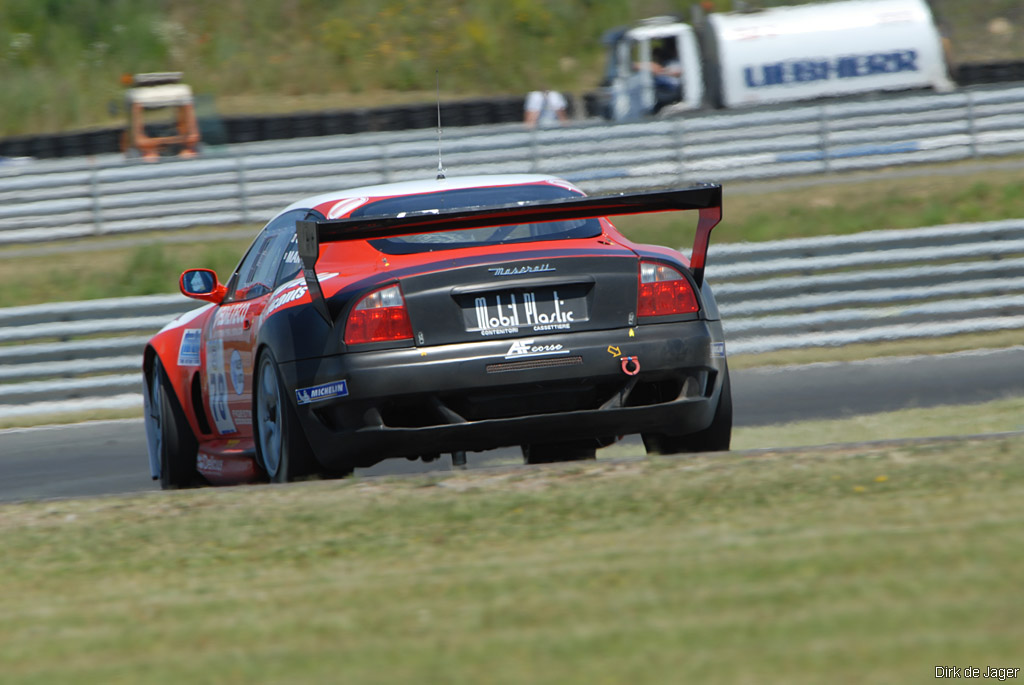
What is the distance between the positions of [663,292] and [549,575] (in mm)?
2108

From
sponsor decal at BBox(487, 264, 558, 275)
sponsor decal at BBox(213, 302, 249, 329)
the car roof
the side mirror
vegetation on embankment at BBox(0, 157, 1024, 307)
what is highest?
the car roof

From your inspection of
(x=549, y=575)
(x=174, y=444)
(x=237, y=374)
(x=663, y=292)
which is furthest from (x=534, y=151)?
(x=549, y=575)

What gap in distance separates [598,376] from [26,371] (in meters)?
7.54

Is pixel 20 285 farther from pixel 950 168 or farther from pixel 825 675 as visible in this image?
pixel 825 675

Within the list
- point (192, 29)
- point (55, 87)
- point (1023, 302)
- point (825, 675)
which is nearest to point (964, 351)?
point (1023, 302)

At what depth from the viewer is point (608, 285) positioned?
5.83 metres

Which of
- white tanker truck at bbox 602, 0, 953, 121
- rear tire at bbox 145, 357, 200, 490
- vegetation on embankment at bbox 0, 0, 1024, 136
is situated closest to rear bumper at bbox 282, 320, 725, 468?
rear tire at bbox 145, 357, 200, 490

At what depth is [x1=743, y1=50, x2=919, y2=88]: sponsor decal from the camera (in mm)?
26281

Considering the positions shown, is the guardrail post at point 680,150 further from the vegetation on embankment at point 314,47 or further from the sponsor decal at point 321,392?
the vegetation on embankment at point 314,47

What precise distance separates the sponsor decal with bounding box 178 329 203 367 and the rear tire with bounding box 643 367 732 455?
233 cm

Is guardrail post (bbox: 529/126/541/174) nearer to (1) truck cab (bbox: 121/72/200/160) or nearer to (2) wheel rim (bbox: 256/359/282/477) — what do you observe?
(1) truck cab (bbox: 121/72/200/160)

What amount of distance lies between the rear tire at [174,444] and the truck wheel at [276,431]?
998mm

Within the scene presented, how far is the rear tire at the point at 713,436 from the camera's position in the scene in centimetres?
629

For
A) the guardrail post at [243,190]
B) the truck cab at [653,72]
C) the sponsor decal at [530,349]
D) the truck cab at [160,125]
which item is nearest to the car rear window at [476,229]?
the sponsor decal at [530,349]
